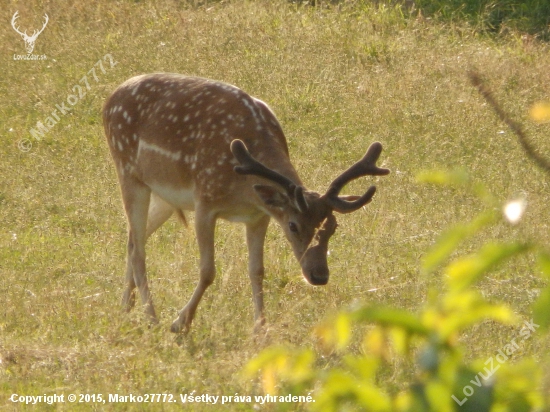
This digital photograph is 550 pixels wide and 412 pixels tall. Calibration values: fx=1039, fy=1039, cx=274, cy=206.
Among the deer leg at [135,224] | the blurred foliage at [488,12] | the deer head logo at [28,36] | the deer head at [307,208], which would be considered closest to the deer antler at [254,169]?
the deer head at [307,208]

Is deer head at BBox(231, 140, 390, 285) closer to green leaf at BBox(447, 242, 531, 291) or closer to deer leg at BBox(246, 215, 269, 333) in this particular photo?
deer leg at BBox(246, 215, 269, 333)

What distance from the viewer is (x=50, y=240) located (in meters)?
8.07

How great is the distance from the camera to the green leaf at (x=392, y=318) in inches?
60.6

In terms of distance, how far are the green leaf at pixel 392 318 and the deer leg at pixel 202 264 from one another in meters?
4.72

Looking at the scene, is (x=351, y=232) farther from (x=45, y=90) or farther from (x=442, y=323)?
(x=442, y=323)

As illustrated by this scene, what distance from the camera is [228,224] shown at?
8.41 m

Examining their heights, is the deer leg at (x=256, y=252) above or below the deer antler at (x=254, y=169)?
below

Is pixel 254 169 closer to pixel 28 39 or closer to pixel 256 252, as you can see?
pixel 256 252

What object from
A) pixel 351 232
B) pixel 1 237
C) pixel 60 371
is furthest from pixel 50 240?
pixel 60 371

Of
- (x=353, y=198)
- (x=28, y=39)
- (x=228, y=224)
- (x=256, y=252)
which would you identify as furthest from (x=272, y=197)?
(x=28, y=39)

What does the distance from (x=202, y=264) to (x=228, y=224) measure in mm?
1932

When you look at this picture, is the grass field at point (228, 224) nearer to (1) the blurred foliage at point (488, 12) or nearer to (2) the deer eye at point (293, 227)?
(1) the blurred foliage at point (488, 12)

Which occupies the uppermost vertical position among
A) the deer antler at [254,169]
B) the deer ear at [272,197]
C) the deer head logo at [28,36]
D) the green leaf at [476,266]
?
the green leaf at [476,266]

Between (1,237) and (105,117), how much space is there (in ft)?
5.10
